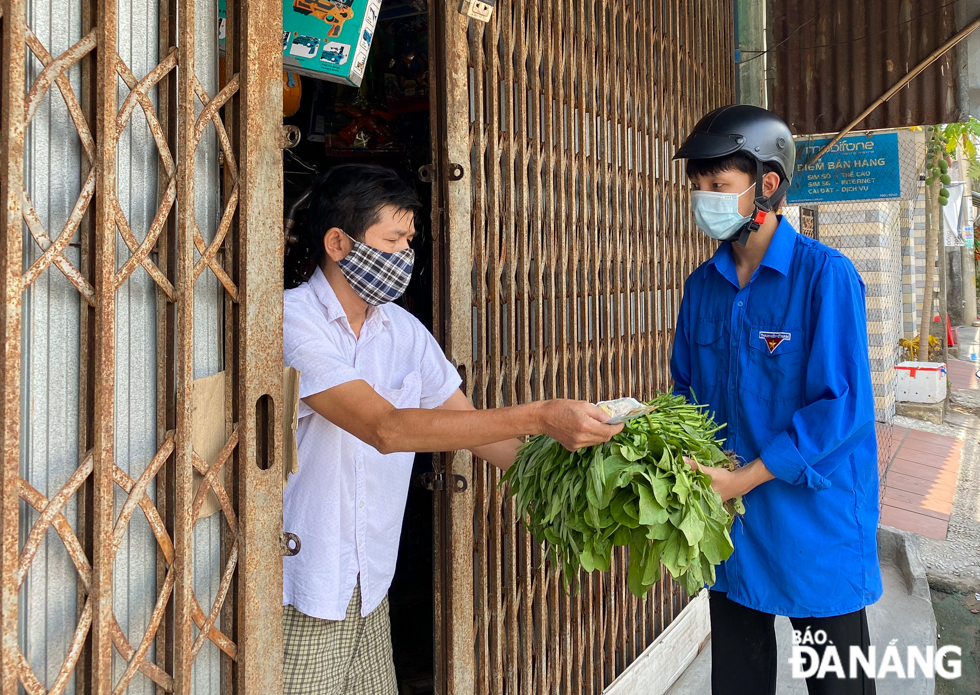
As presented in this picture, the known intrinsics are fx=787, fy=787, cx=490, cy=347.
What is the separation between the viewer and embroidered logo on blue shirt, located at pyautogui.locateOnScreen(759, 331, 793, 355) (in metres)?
2.44

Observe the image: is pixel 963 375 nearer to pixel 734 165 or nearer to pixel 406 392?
pixel 734 165

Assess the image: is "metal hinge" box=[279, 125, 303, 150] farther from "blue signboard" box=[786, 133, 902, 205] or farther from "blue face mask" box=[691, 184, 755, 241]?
"blue signboard" box=[786, 133, 902, 205]

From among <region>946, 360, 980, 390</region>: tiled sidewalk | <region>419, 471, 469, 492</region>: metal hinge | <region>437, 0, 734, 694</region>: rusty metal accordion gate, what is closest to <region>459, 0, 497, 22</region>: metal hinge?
<region>437, 0, 734, 694</region>: rusty metal accordion gate

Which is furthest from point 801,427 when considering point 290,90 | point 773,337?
point 290,90

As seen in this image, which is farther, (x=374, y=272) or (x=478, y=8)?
(x=478, y=8)

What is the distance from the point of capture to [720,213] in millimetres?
2537

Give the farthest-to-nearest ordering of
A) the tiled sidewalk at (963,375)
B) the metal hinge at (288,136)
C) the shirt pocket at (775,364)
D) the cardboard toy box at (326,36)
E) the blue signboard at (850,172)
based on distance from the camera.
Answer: the tiled sidewalk at (963,375) < the blue signboard at (850,172) < the shirt pocket at (775,364) < the cardboard toy box at (326,36) < the metal hinge at (288,136)

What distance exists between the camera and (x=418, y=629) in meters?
4.48

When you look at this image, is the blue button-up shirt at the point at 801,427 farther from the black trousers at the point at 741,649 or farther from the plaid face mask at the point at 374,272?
the plaid face mask at the point at 374,272

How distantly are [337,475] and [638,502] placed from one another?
2.65 feet

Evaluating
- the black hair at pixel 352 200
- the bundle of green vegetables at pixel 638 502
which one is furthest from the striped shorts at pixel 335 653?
the black hair at pixel 352 200

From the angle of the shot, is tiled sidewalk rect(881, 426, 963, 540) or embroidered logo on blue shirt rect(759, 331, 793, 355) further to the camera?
tiled sidewalk rect(881, 426, 963, 540)

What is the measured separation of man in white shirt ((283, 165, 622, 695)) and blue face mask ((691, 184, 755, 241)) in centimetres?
90

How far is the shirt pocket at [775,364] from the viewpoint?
2420mm
